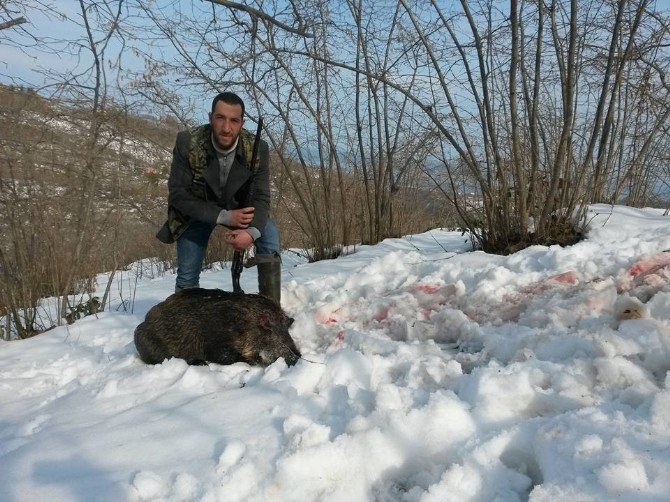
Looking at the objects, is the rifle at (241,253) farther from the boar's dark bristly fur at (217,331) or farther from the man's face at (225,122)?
the boar's dark bristly fur at (217,331)

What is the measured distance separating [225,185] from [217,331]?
1.13m

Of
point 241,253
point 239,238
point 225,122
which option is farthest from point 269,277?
point 225,122

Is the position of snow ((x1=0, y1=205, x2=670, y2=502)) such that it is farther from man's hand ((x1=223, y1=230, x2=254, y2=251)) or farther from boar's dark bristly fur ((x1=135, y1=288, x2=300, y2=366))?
man's hand ((x1=223, y1=230, x2=254, y2=251))

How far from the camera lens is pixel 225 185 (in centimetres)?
310

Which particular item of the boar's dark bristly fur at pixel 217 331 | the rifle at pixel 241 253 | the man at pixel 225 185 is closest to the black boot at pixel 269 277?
the man at pixel 225 185

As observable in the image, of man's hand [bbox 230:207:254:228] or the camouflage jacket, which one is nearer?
man's hand [bbox 230:207:254:228]

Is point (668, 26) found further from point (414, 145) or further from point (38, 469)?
point (38, 469)

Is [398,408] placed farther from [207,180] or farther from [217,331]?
[207,180]

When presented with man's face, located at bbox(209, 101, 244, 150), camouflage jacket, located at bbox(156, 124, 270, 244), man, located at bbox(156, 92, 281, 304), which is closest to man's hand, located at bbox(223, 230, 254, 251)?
man, located at bbox(156, 92, 281, 304)

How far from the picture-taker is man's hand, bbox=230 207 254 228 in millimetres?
2904

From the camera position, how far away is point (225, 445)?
1506mm

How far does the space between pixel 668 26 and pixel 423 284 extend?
401 centimetres

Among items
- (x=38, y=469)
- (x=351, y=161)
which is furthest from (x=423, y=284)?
(x=351, y=161)

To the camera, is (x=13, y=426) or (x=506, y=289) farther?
(x=506, y=289)
